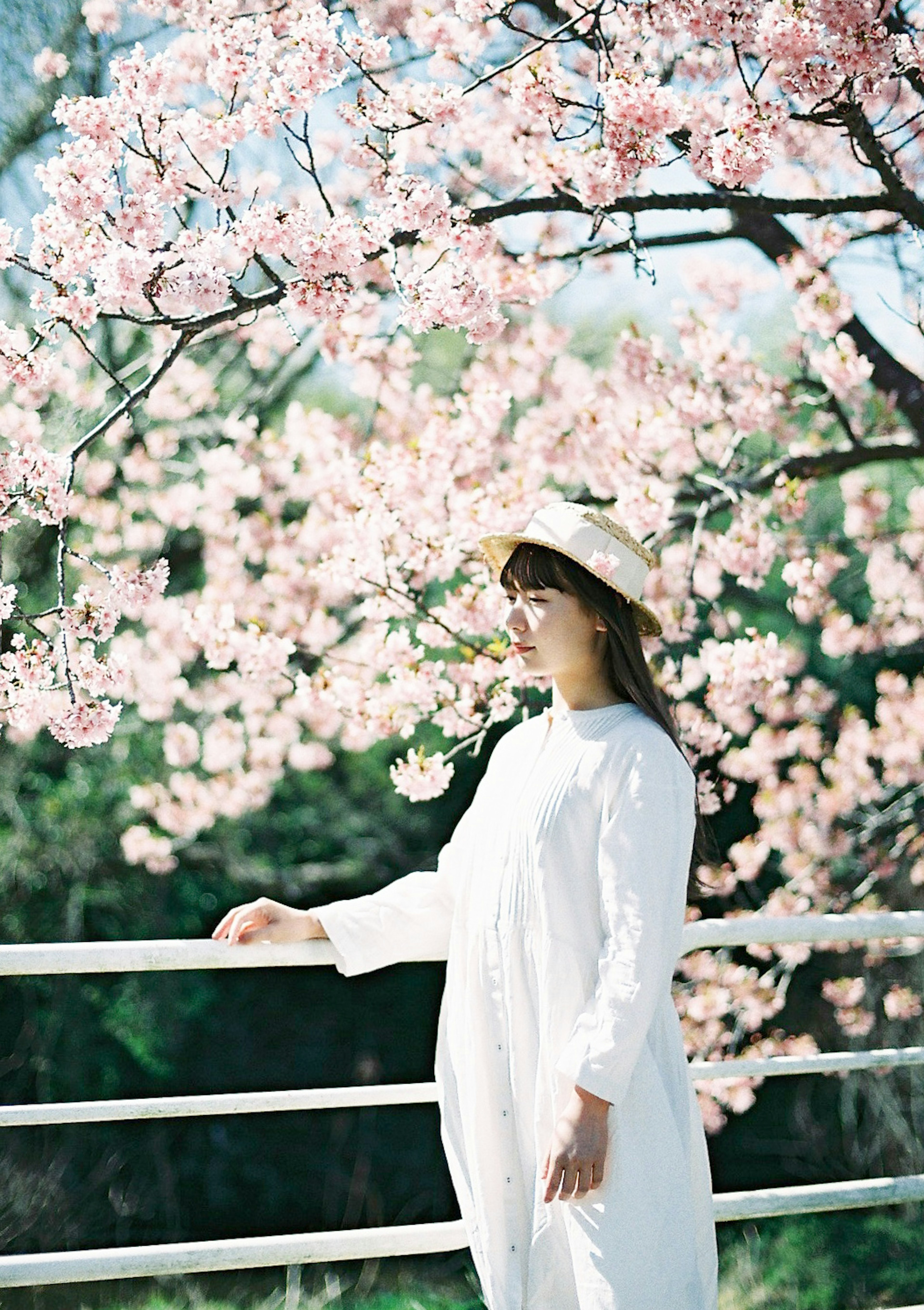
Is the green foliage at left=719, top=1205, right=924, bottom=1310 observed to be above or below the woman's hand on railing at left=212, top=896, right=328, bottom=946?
below

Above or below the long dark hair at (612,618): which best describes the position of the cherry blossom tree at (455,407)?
above

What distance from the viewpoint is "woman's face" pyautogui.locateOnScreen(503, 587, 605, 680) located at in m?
1.63

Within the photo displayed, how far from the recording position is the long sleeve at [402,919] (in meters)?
1.71

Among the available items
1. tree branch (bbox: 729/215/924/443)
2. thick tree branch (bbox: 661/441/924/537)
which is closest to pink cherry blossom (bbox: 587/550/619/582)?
thick tree branch (bbox: 661/441/924/537)

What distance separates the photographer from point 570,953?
151 cm

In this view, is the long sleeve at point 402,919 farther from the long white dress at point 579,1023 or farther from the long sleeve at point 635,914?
the long sleeve at point 635,914

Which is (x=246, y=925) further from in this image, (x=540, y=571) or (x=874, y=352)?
(x=874, y=352)

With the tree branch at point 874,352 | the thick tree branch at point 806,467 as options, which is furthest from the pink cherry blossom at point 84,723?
the tree branch at point 874,352

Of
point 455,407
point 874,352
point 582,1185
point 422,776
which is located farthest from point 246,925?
point 455,407

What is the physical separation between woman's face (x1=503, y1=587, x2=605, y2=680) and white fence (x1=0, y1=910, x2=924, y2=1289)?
0.43m

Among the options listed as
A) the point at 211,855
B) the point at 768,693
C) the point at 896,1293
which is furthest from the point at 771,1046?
the point at 211,855

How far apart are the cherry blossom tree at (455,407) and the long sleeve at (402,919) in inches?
17.4

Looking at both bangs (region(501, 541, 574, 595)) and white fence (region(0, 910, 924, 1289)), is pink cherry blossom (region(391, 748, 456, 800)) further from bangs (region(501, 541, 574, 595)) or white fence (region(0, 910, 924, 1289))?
bangs (region(501, 541, 574, 595))

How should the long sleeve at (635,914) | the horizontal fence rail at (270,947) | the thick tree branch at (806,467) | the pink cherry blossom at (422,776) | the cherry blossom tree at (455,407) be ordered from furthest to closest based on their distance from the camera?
the thick tree branch at (806,467) → the pink cherry blossom at (422,776) → the cherry blossom tree at (455,407) → the horizontal fence rail at (270,947) → the long sleeve at (635,914)
